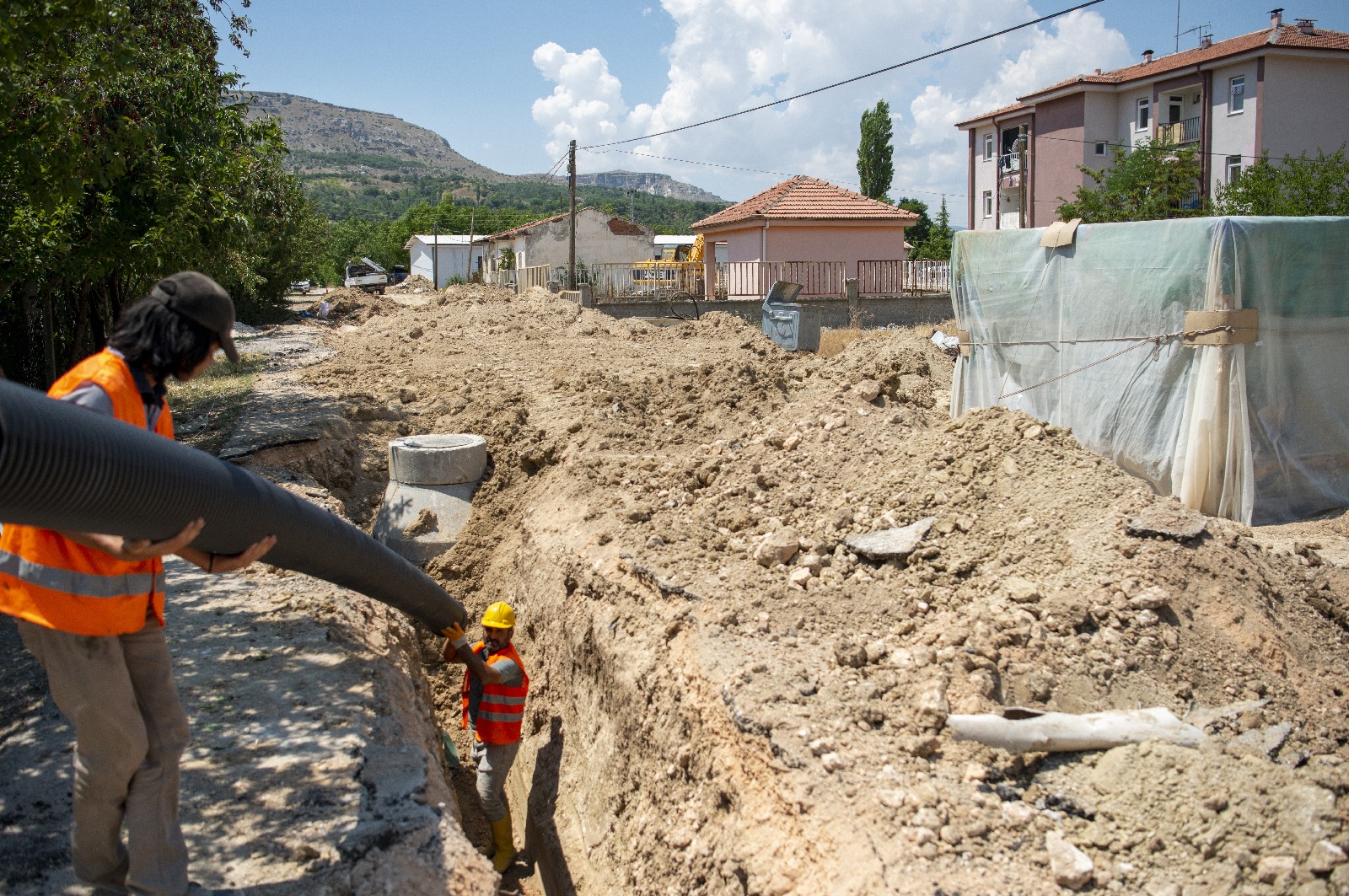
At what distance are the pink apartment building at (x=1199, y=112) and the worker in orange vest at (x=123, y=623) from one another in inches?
1015

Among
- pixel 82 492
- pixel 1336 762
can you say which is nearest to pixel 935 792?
pixel 1336 762

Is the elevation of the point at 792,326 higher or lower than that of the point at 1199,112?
lower

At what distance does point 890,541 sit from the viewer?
5.74 meters

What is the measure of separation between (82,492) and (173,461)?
0.35 meters

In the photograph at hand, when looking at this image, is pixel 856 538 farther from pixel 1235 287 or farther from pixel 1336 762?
pixel 1235 287

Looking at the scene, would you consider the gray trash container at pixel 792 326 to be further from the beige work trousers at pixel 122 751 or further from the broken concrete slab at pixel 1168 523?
the beige work trousers at pixel 122 751

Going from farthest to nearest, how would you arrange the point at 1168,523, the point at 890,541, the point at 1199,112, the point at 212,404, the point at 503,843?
1. the point at 1199,112
2. the point at 212,404
3. the point at 503,843
4. the point at 890,541
5. the point at 1168,523

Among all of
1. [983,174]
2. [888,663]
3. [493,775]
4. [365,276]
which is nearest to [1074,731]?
[888,663]

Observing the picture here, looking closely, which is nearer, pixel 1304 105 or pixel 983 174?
pixel 1304 105

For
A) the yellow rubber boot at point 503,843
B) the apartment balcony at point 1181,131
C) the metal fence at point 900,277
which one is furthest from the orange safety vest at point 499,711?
the apartment balcony at point 1181,131

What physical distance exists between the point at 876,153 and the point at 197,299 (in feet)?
212

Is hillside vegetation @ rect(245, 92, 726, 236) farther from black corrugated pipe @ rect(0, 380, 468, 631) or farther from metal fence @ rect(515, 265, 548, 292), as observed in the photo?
black corrugated pipe @ rect(0, 380, 468, 631)

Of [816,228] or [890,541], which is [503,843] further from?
[816,228]

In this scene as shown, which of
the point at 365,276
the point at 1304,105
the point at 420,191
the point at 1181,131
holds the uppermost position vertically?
the point at 420,191
